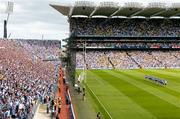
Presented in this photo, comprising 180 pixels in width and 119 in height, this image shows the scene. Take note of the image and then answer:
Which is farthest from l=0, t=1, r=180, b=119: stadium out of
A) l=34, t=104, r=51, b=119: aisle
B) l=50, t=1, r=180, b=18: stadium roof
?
l=34, t=104, r=51, b=119: aisle

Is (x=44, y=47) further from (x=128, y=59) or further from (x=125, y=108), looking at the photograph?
(x=125, y=108)

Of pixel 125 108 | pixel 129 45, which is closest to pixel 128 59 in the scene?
pixel 129 45

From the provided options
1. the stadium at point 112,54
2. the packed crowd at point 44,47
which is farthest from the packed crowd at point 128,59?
the packed crowd at point 44,47

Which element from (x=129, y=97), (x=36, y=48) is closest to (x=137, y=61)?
(x=36, y=48)

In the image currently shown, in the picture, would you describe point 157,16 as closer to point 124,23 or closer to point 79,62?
point 124,23

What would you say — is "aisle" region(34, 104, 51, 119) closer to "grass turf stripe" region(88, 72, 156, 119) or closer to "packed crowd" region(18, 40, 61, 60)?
"grass turf stripe" region(88, 72, 156, 119)

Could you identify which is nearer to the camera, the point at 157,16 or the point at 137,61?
the point at 137,61

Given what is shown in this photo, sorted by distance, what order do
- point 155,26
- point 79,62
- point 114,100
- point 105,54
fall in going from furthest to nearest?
1. point 155,26
2. point 105,54
3. point 79,62
4. point 114,100
